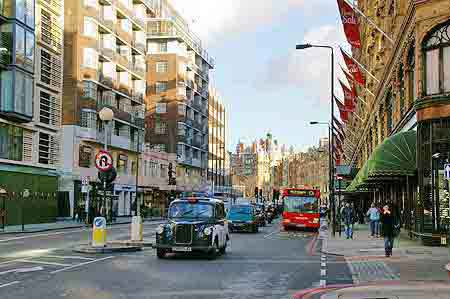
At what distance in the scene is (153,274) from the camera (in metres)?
16.0

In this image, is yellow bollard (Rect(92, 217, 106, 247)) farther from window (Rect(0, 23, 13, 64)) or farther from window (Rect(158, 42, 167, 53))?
window (Rect(158, 42, 167, 53))

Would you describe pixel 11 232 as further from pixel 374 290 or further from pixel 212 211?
pixel 374 290

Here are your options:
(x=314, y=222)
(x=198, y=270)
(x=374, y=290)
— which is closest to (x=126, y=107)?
(x=314, y=222)

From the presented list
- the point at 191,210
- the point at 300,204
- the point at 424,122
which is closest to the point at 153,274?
the point at 191,210

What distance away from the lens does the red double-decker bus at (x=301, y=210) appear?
153 feet

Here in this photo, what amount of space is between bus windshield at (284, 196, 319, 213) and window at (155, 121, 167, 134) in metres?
52.5

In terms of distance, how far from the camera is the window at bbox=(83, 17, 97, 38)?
60219mm

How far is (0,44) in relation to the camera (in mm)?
43500

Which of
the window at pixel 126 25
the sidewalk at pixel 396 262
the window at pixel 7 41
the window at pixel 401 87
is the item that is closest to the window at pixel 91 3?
the window at pixel 126 25

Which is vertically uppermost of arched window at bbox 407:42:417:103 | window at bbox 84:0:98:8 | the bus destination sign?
window at bbox 84:0:98:8

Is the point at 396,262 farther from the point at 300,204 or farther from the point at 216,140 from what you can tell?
the point at 216,140

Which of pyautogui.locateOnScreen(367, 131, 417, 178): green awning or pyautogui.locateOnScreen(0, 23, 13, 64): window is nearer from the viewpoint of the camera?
pyautogui.locateOnScreen(367, 131, 417, 178): green awning

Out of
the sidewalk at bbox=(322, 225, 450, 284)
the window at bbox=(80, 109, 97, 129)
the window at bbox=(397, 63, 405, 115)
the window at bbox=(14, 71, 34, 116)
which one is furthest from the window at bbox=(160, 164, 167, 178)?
the sidewalk at bbox=(322, 225, 450, 284)

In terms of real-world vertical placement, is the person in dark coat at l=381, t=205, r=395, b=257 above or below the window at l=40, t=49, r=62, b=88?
below
